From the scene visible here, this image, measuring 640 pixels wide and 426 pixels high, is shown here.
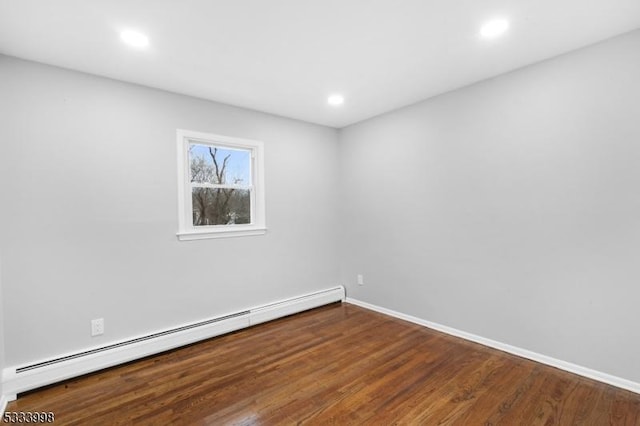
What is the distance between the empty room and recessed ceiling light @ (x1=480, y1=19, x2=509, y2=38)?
2 cm

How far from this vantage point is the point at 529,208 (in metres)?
2.49

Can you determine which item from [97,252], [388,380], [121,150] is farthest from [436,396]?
[121,150]

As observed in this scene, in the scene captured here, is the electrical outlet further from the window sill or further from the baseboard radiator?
the window sill

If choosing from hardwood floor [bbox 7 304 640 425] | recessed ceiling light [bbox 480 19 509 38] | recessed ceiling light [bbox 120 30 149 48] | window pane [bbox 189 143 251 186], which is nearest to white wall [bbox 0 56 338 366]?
window pane [bbox 189 143 251 186]

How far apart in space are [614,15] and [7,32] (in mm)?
3944

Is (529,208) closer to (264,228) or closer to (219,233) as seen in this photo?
(264,228)

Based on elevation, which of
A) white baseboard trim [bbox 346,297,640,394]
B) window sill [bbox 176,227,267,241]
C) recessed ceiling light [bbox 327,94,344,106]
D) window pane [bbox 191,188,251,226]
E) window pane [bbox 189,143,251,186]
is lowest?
white baseboard trim [bbox 346,297,640,394]

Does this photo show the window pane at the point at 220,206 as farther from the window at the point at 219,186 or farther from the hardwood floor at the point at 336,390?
the hardwood floor at the point at 336,390

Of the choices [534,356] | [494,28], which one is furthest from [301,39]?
[534,356]

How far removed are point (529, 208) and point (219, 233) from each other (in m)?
2.98

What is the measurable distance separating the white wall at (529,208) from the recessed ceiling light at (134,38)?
2.61 m

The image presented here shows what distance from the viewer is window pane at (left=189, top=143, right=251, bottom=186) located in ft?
10.2

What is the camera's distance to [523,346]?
254 centimetres

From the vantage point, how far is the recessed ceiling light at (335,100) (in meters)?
3.11
